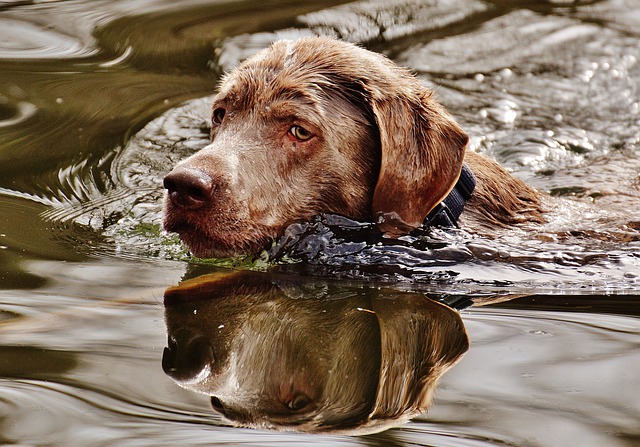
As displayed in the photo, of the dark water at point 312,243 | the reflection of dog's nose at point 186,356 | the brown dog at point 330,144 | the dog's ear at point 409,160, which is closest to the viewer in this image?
the dark water at point 312,243

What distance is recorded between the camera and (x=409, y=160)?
5.52 meters

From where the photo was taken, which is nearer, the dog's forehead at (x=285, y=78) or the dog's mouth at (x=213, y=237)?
the dog's mouth at (x=213, y=237)

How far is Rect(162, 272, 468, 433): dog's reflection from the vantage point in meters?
3.43

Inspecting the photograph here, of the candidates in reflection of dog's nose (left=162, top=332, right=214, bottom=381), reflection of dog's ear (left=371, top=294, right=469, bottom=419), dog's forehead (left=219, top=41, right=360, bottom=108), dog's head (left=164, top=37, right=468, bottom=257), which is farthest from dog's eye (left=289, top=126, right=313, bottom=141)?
reflection of dog's nose (left=162, top=332, right=214, bottom=381)

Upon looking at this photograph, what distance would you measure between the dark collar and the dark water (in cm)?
9

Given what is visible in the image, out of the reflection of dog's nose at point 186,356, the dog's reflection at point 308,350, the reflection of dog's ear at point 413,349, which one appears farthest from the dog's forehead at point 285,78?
the reflection of dog's nose at point 186,356

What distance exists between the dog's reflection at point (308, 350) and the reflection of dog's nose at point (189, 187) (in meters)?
0.38

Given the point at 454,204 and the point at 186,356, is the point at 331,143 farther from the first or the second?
the point at 186,356

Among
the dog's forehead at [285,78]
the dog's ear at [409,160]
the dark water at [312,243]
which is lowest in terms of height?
the dark water at [312,243]

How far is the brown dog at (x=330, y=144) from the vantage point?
5.36 metres

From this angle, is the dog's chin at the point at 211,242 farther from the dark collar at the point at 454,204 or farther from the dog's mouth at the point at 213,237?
the dark collar at the point at 454,204

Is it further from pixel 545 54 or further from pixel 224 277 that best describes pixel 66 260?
pixel 545 54

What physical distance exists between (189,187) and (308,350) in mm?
1339

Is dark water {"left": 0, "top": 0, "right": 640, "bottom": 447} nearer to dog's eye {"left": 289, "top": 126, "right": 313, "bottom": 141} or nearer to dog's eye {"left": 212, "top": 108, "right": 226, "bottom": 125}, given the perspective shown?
dog's eye {"left": 289, "top": 126, "right": 313, "bottom": 141}
